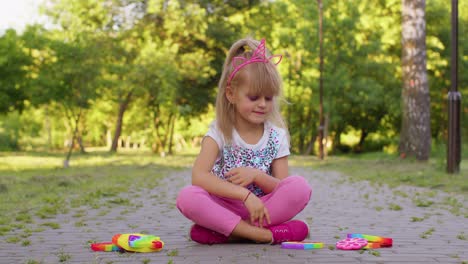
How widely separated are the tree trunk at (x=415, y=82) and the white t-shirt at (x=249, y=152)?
15.1 meters

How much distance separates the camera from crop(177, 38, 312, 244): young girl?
178 inches

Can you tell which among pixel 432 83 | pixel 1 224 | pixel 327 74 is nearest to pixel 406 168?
pixel 1 224

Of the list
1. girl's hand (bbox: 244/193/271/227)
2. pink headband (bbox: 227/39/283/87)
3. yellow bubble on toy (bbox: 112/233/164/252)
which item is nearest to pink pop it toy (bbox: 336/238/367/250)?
girl's hand (bbox: 244/193/271/227)

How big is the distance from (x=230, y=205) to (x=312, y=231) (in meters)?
1.36

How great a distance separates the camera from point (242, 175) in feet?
15.2

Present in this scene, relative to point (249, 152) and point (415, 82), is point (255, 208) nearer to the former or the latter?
point (249, 152)

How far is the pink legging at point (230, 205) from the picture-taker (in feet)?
14.8

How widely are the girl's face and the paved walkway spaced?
0.92 metres

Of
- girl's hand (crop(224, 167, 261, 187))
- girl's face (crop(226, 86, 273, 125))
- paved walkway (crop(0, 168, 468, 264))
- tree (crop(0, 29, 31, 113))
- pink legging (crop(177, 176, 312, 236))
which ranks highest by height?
tree (crop(0, 29, 31, 113))

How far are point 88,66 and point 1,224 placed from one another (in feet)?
49.2

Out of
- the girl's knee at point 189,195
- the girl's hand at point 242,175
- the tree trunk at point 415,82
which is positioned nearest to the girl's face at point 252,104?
the girl's hand at point 242,175

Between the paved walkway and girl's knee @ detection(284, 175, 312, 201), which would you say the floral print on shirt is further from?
the paved walkway

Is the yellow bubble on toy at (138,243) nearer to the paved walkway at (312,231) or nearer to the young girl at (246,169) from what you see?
the paved walkway at (312,231)

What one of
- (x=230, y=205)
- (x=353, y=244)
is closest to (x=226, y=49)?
(x=230, y=205)
